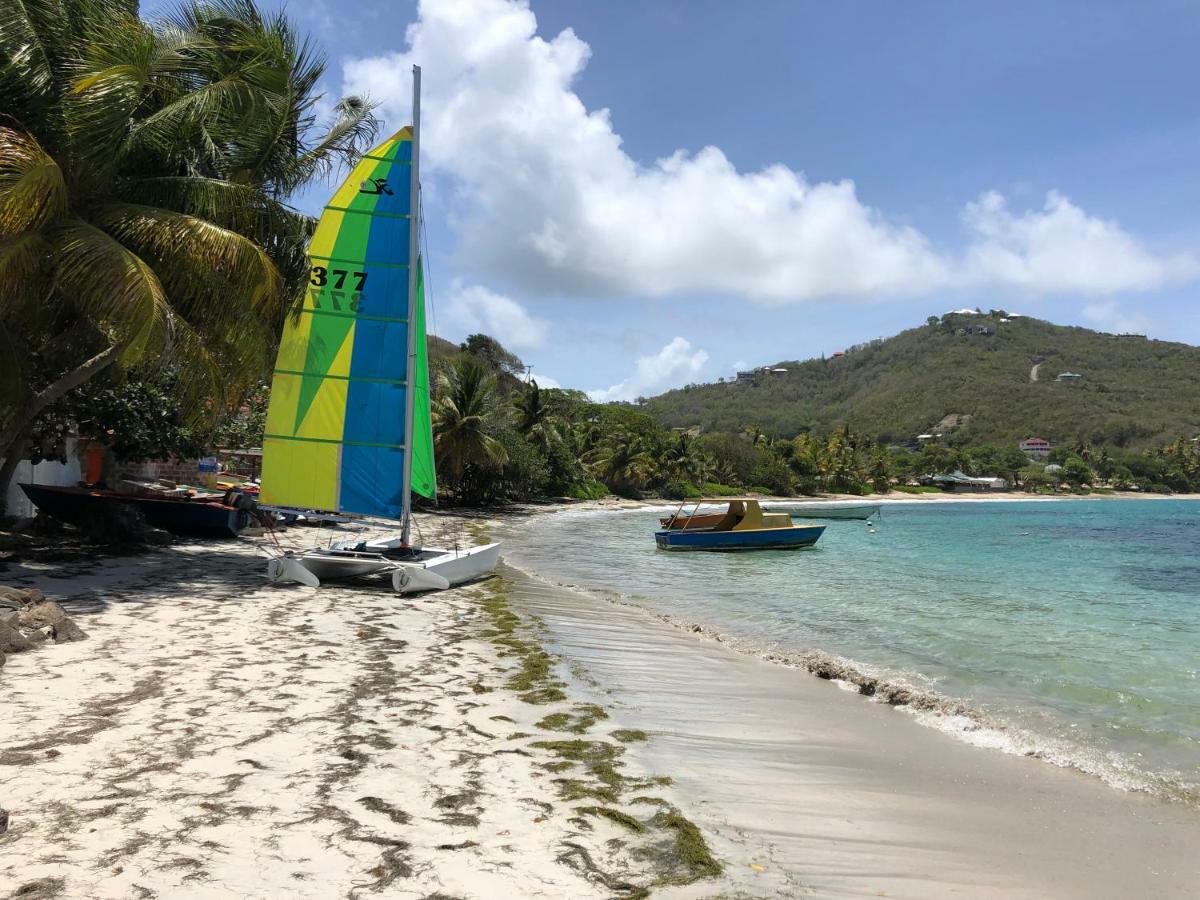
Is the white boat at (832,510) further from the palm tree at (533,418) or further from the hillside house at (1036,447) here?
the hillside house at (1036,447)

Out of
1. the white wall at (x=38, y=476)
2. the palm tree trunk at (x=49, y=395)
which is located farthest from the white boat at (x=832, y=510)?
the palm tree trunk at (x=49, y=395)

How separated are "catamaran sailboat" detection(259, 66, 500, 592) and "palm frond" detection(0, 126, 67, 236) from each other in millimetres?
3586

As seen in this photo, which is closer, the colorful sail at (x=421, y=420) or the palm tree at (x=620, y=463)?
the colorful sail at (x=421, y=420)

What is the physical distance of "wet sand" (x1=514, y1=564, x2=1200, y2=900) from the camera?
3977 millimetres

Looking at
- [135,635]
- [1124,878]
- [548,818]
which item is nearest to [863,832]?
[1124,878]

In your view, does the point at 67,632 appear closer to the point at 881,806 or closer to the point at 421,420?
the point at 421,420

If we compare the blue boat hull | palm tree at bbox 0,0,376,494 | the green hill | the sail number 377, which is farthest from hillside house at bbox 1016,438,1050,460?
palm tree at bbox 0,0,376,494

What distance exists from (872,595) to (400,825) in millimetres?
14134

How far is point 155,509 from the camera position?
1598 centimetres

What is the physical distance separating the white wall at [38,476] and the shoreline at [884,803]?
15.2m

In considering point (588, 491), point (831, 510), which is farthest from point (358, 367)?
point (831, 510)

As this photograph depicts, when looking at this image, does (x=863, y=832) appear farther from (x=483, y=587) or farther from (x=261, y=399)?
(x=261, y=399)

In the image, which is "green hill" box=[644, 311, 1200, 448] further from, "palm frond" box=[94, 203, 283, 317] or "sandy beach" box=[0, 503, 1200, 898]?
"sandy beach" box=[0, 503, 1200, 898]

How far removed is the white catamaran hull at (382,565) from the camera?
11930mm
